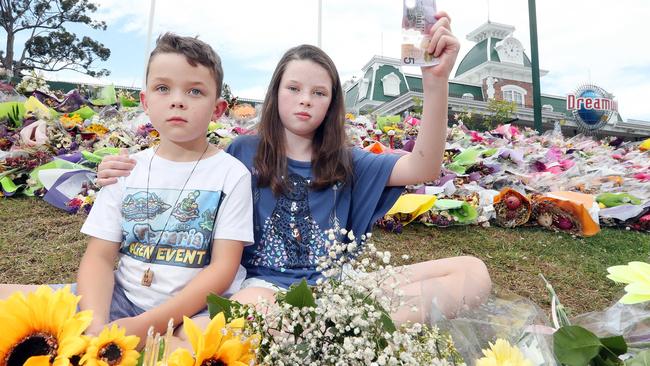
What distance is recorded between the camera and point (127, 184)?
6.00ft

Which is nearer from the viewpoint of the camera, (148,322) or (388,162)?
(148,322)

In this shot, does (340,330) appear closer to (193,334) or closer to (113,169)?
(193,334)

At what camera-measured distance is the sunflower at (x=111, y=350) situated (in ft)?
2.15

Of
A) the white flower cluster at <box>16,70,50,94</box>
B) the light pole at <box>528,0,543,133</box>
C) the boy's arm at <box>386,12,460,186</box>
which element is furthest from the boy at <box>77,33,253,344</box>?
the light pole at <box>528,0,543,133</box>

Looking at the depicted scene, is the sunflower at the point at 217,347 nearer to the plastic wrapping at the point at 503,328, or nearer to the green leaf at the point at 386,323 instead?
the green leaf at the point at 386,323

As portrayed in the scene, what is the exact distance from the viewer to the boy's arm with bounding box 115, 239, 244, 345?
1469mm

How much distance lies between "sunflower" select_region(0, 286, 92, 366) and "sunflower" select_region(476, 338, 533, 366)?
21.2 inches

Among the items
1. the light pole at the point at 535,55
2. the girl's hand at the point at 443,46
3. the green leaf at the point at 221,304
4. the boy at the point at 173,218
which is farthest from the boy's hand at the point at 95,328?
the light pole at the point at 535,55

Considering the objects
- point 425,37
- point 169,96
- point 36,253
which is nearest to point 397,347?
point 425,37

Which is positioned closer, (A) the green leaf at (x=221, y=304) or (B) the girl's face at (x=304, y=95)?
(A) the green leaf at (x=221, y=304)

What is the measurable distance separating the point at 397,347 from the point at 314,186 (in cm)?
127

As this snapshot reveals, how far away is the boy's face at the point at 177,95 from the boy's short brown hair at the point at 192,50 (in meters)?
A: 0.02

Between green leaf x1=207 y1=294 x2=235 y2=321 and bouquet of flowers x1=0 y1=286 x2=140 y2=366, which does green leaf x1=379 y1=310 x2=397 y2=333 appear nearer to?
green leaf x1=207 y1=294 x2=235 y2=321

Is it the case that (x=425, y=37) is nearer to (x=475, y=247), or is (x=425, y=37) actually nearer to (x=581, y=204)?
(x=475, y=247)
